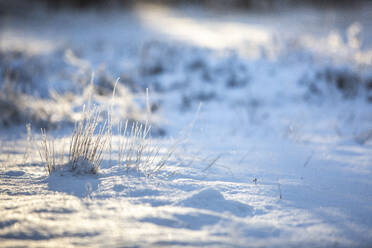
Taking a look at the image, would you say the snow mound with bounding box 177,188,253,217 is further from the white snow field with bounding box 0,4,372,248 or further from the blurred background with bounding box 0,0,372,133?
the blurred background with bounding box 0,0,372,133

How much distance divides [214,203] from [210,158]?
0.87 m

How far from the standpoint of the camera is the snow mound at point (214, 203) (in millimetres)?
1526

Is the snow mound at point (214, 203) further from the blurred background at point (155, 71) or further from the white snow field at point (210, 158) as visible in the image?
the blurred background at point (155, 71)

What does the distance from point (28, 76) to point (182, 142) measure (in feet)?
14.7

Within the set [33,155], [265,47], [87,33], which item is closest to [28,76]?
[33,155]

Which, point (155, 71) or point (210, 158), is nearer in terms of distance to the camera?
point (210, 158)

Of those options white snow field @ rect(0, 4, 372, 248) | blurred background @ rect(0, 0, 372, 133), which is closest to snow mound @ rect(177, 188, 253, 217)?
white snow field @ rect(0, 4, 372, 248)

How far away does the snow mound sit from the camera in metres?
1.53

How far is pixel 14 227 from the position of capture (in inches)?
52.5

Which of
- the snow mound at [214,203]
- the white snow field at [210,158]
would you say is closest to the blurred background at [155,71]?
the white snow field at [210,158]

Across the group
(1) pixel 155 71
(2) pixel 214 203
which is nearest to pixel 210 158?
(2) pixel 214 203

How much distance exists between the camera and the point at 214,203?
1.57 metres

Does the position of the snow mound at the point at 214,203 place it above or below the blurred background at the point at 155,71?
below

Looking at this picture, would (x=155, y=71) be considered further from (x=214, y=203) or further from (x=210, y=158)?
(x=214, y=203)
